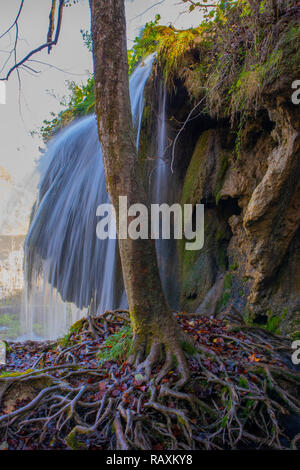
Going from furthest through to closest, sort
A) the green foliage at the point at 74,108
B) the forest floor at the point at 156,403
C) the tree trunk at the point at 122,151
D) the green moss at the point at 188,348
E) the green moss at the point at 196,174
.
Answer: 1. the green foliage at the point at 74,108
2. the green moss at the point at 196,174
3. the green moss at the point at 188,348
4. the tree trunk at the point at 122,151
5. the forest floor at the point at 156,403

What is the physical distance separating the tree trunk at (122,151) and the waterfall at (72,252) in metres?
3.37

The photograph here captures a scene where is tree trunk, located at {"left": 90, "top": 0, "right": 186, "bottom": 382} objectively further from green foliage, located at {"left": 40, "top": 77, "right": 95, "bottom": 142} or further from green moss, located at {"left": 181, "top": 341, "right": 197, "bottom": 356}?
green foliage, located at {"left": 40, "top": 77, "right": 95, "bottom": 142}

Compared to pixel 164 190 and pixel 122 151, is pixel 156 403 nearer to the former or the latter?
pixel 122 151

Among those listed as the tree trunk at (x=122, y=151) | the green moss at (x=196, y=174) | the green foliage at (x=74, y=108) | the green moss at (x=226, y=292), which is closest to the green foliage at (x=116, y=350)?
the tree trunk at (x=122, y=151)

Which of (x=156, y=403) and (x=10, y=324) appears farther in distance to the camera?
(x=10, y=324)

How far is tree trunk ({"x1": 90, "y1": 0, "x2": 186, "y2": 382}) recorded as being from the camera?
3141mm

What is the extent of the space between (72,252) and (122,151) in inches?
175

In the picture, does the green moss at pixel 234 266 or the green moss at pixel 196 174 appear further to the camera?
the green moss at pixel 196 174

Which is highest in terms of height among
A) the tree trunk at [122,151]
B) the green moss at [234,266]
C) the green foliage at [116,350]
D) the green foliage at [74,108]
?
the green foliage at [74,108]

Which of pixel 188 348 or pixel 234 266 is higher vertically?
pixel 234 266

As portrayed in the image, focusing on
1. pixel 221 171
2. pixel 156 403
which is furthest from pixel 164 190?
pixel 156 403

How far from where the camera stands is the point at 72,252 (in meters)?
7.11

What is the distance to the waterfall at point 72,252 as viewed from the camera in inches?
268

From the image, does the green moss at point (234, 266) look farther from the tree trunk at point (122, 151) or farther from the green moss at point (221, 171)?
the tree trunk at point (122, 151)
